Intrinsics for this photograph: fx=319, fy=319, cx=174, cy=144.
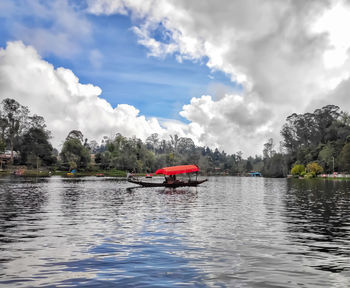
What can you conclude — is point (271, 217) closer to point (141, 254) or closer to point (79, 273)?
point (141, 254)

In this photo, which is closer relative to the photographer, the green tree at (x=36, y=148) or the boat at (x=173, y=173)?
the boat at (x=173, y=173)

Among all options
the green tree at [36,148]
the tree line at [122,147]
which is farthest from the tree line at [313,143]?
the green tree at [36,148]

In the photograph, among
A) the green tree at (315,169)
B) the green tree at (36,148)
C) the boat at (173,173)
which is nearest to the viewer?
the boat at (173,173)

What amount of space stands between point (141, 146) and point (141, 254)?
5901 inches

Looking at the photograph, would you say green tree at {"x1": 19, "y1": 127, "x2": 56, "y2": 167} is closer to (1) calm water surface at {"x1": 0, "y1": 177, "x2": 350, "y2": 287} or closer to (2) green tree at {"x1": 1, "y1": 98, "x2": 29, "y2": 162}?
(2) green tree at {"x1": 1, "y1": 98, "x2": 29, "y2": 162}

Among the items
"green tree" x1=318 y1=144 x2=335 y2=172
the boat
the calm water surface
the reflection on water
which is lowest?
the reflection on water

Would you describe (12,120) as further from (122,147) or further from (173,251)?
(173,251)

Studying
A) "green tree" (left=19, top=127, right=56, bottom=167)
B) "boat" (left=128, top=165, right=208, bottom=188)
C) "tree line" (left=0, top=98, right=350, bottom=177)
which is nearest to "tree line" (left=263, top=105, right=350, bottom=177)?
"tree line" (left=0, top=98, right=350, bottom=177)

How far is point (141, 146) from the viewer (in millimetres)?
161625

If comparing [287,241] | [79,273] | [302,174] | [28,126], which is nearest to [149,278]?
[79,273]

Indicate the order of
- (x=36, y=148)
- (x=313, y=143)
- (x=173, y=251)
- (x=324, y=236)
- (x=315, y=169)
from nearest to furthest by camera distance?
(x=173, y=251) → (x=324, y=236) → (x=315, y=169) → (x=36, y=148) → (x=313, y=143)

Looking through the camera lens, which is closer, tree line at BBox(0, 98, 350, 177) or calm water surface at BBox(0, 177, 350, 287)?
calm water surface at BBox(0, 177, 350, 287)

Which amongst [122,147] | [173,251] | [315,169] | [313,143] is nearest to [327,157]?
[315,169]

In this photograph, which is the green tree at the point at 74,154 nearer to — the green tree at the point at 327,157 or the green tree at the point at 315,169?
the green tree at the point at 315,169
